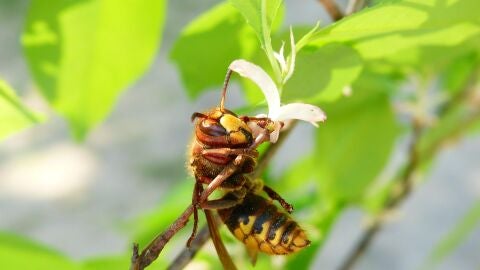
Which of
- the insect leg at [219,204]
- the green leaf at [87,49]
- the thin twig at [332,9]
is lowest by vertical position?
the insect leg at [219,204]

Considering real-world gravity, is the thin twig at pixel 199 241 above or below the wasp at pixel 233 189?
above

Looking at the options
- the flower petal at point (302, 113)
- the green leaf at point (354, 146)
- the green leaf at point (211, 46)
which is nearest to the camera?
the flower petal at point (302, 113)

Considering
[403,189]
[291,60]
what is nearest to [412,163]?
[403,189]

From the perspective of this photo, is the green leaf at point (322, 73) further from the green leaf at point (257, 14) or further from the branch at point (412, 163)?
the branch at point (412, 163)

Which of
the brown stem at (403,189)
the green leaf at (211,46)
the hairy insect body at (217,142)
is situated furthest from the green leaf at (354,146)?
the hairy insect body at (217,142)

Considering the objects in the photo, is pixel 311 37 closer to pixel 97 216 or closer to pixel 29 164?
pixel 97 216

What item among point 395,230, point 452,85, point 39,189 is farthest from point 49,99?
point 39,189

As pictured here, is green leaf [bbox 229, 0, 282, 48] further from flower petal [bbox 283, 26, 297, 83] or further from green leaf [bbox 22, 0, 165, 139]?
green leaf [bbox 22, 0, 165, 139]

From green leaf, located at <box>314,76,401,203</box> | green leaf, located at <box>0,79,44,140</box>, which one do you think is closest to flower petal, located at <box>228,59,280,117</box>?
green leaf, located at <box>0,79,44,140</box>
